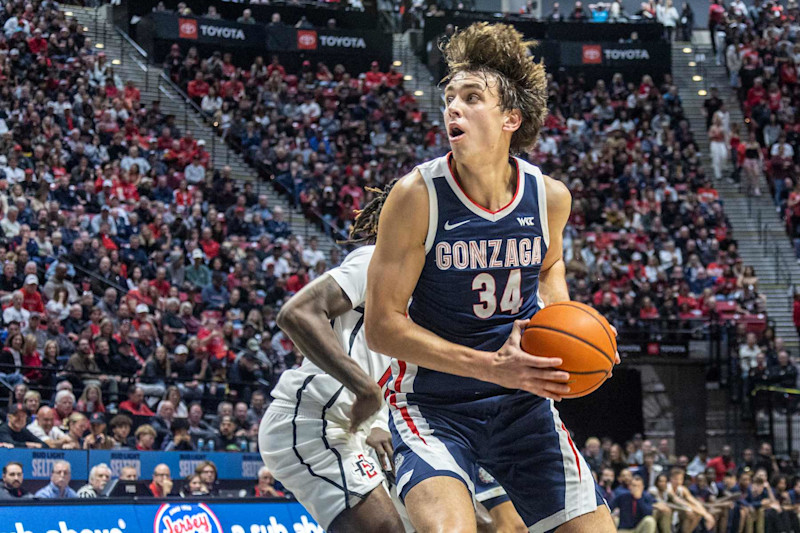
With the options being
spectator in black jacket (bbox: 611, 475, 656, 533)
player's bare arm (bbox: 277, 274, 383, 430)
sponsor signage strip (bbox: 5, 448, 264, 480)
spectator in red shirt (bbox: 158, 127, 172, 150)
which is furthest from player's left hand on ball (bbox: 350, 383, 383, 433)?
spectator in red shirt (bbox: 158, 127, 172, 150)

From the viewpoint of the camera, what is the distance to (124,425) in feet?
35.7

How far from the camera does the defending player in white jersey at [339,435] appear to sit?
4574 mm

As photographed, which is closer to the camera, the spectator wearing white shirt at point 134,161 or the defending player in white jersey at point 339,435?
the defending player in white jersey at point 339,435

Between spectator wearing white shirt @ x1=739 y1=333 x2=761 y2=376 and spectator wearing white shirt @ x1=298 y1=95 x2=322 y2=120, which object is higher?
spectator wearing white shirt @ x1=298 y1=95 x2=322 y2=120

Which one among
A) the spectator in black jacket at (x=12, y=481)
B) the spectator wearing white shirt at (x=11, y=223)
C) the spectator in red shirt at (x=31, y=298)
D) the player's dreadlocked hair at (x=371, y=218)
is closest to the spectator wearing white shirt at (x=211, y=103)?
the spectator wearing white shirt at (x=11, y=223)

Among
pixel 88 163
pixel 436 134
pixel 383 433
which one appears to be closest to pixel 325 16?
pixel 436 134

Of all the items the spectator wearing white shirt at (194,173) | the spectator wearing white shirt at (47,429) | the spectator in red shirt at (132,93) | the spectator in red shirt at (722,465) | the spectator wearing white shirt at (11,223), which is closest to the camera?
the spectator wearing white shirt at (47,429)

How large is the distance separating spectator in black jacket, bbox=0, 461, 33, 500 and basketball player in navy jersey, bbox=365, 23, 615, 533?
5.89m

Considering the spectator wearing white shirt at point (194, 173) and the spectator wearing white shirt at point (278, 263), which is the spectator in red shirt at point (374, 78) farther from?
the spectator wearing white shirt at point (278, 263)

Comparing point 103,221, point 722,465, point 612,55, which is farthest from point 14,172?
point 612,55

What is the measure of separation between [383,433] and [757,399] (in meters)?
13.7

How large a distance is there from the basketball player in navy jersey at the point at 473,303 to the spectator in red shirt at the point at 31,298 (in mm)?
9387

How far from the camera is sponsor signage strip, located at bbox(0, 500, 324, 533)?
22.4 ft

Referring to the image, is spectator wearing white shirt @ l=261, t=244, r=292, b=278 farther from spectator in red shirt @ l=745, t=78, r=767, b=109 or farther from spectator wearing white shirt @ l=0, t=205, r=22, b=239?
spectator in red shirt @ l=745, t=78, r=767, b=109
